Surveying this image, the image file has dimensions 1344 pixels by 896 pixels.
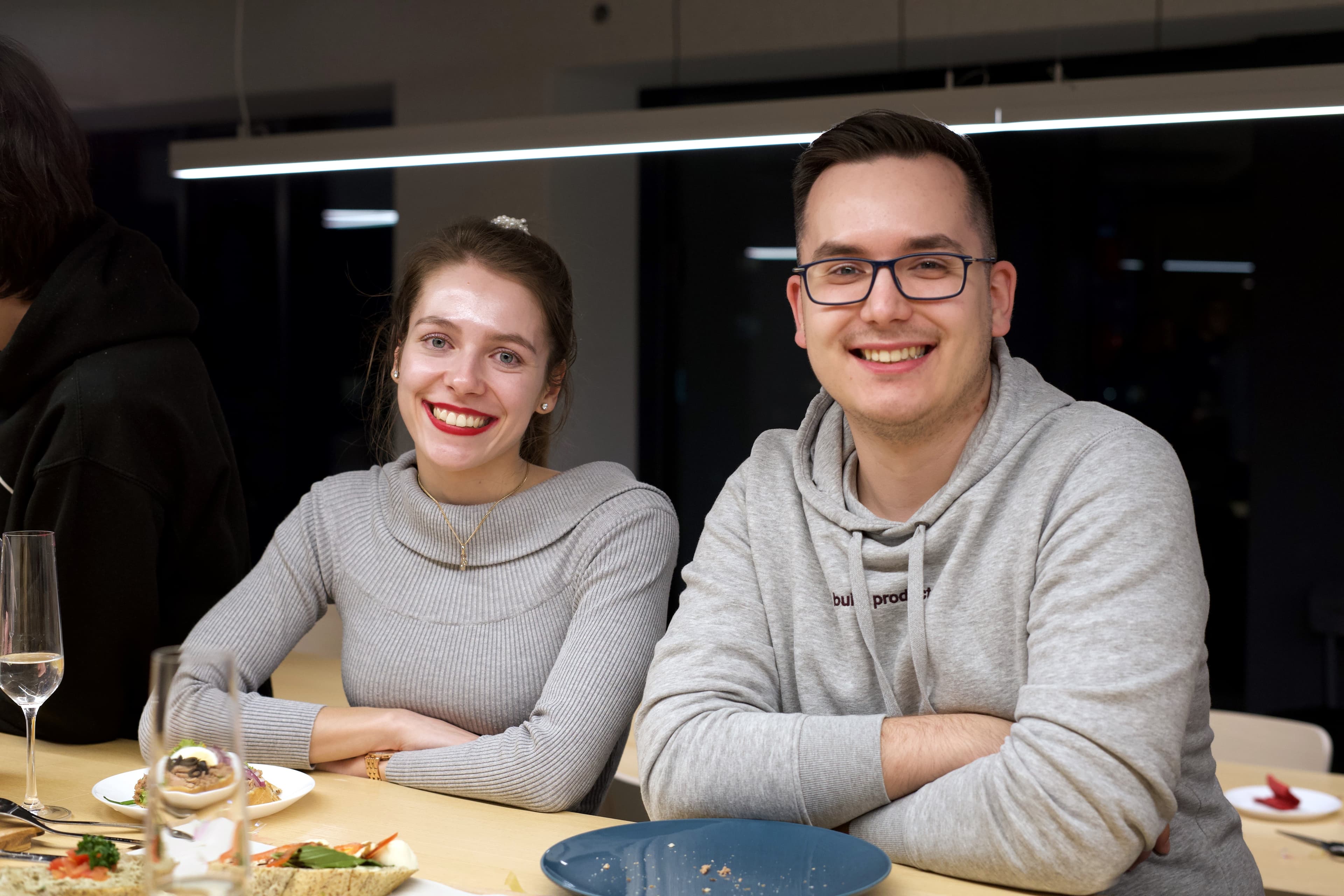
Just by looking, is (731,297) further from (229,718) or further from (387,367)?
(229,718)

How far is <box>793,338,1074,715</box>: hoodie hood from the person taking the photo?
150 cm

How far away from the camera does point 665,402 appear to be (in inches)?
215

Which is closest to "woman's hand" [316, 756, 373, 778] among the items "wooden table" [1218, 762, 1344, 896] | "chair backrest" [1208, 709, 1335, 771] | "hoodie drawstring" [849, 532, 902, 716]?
"hoodie drawstring" [849, 532, 902, 716]

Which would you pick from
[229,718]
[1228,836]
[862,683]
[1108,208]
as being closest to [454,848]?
[862,683]

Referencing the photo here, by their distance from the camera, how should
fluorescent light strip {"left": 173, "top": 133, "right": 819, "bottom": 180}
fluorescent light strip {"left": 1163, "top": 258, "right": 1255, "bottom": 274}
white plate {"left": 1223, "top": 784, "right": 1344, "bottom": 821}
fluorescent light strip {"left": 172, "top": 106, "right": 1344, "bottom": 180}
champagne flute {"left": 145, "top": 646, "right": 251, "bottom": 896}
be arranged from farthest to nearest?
fluorescent light strip {"left": 1163, "top": 258, "right": 1255, "bottom": 274}
fluorescent light strip {"left": 173, "top": 133, "right": 819, "bottom": 180}
fluorescent light strip {"left": 172, "top": 106, "right": 1344, "bottom": 180}
white plate {"left": 1223, "top": 784, "right": 1344, "bottom": 821}
champagne flute {"left": 145, "top": 646, "right": 251, "bottom": 896}

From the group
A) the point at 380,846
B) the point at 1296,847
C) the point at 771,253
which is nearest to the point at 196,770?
the point at 380,846

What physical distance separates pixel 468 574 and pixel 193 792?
1126mm

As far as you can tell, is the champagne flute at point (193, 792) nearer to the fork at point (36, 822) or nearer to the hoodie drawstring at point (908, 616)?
the fork at point (36, 822)

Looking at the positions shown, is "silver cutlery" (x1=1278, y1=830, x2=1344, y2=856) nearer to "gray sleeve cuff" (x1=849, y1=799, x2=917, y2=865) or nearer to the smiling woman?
"gray sleeve cuff" (x1=849, y1=799, x2=917, y2=865)

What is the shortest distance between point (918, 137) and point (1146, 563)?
62cm

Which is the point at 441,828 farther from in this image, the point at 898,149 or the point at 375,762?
the point at 898,149

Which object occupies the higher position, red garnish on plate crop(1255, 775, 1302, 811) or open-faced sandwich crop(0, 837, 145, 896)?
open-faced sandwich crop(0, 837, 145, 896)

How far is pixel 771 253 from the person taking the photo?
517cm

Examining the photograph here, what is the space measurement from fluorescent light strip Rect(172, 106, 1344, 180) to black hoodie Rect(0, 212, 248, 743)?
1250 mm
